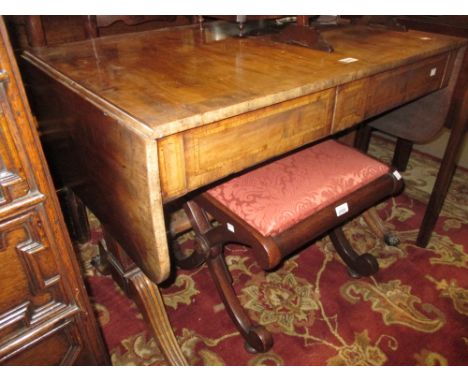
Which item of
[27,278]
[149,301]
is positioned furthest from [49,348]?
[149,301]

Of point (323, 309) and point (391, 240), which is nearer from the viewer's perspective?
point (323, 309)

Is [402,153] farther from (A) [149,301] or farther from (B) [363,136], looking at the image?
(A) [149,301]

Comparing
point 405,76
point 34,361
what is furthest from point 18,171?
point 405,76

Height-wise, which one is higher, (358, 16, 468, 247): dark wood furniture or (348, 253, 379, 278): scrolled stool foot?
(358, 16, 468, 247): dark wood furniture

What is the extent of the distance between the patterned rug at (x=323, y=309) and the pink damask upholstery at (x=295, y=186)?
0.47 metres

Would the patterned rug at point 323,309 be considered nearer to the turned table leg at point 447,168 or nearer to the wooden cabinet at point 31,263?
the turned table leg at point 447,168

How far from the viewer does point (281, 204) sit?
98 centimetres

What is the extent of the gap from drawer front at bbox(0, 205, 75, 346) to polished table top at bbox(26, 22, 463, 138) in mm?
263

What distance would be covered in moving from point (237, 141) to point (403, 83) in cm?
62

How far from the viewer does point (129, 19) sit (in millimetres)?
1323

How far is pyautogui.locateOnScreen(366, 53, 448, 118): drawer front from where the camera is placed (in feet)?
3.40

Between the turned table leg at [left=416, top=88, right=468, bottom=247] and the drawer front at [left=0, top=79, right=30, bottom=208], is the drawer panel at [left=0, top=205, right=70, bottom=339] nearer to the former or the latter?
the drawer front at [left=0, top=79, right=30, bottom=208]

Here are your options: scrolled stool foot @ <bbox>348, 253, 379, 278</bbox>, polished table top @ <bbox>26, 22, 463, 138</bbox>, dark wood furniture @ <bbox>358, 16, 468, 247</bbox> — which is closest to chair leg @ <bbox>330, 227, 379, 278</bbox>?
scrolled stool foot @ <bbox>348, 253, 379, 278</bbox>

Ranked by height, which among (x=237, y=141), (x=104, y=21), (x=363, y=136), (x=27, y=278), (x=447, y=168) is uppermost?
(x=104, y=21)
